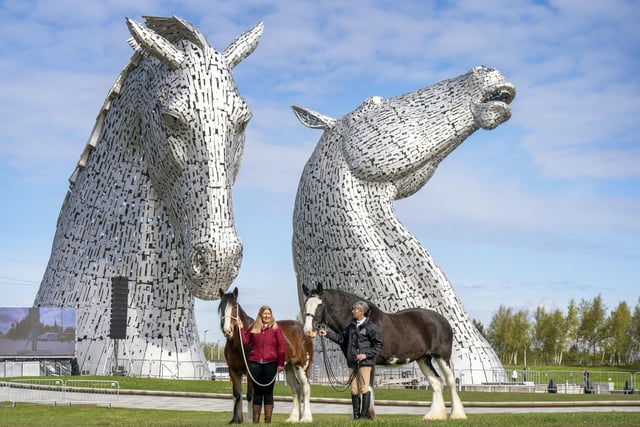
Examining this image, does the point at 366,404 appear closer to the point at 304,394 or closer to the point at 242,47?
the point at 304,394

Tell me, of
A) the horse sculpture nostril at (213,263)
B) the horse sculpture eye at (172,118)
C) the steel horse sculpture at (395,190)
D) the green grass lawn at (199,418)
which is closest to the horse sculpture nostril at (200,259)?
the horse sculpture nostril at (213,263)

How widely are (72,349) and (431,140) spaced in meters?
10.3

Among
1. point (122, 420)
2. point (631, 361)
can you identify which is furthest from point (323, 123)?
point (631, 361)

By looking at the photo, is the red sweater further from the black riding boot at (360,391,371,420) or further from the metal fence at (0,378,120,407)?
the metal fence at (0,378,120,407)

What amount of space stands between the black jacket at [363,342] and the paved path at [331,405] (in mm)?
4053

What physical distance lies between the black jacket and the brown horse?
0.50 meters

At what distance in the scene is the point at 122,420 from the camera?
1099 cm

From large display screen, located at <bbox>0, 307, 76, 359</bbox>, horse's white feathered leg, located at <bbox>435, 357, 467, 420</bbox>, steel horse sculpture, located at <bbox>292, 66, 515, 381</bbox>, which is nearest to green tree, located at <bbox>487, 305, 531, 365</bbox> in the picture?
steel horse sculpture, located at <bbox>292, 66, 515, 381</bbox>

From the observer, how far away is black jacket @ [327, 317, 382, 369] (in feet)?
29.8

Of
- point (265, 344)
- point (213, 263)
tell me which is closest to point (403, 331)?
point (265, 344)

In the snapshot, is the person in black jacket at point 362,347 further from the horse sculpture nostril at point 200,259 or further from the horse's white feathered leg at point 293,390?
the horse sculpture nostril at point 200,259

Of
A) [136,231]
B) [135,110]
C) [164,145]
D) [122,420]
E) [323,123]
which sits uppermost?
[323,123]

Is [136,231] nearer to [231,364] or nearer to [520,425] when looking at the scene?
[231,364]

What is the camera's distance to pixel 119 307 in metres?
16.1
